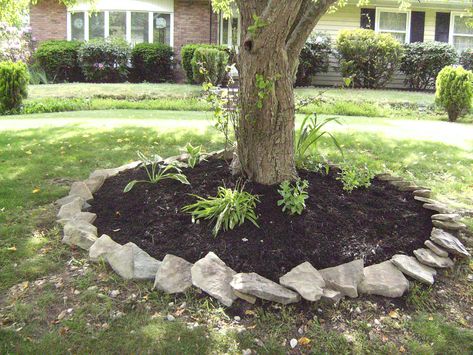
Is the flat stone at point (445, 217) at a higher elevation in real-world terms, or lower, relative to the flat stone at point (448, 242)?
higher

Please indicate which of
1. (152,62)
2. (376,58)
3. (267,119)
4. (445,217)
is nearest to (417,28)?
(376,58)

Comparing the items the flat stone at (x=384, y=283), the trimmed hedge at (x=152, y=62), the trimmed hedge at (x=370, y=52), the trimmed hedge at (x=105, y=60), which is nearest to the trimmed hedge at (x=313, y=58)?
the trimmed hedge at (x=370, y=52)

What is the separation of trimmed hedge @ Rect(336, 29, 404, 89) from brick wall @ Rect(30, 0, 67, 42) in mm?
10133

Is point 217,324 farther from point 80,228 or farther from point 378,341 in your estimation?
point 80,228

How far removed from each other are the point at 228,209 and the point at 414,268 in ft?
4.54

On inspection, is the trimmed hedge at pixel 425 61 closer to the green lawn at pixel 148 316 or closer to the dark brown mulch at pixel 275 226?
the green lawn at pixel 148 316

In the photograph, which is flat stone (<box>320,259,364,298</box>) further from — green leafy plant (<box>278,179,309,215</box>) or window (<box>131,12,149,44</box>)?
window (<box>131,12,149,44</box>)

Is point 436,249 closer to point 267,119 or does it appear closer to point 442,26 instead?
point 267,119

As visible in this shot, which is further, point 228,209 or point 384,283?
point 228,209

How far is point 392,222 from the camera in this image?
12.6ft

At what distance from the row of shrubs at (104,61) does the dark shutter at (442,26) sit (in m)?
9.93

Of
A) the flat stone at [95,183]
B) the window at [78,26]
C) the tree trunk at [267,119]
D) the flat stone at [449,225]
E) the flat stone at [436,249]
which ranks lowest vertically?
the flat stone at [436,249]

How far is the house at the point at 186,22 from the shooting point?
57.2 feet

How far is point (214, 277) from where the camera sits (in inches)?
120
